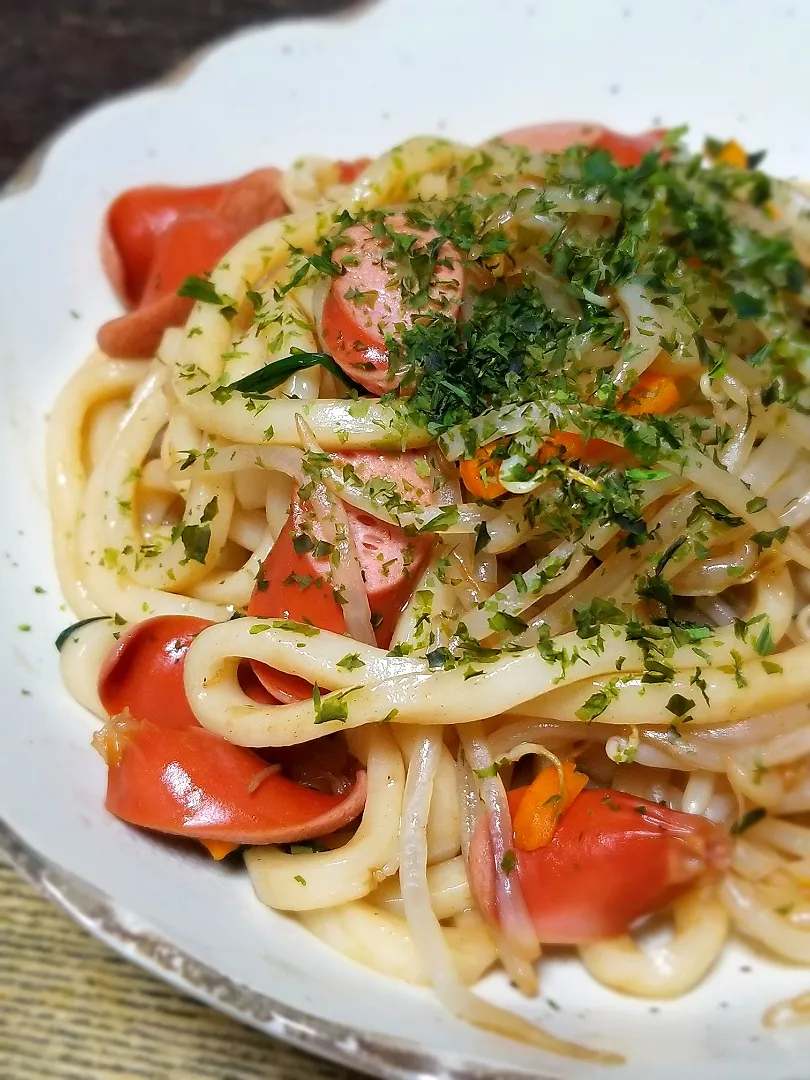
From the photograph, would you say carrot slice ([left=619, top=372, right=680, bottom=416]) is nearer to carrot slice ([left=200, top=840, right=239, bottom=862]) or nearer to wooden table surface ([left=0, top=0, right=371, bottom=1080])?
carrot slice ([left=200, top=840, right=239, bottom=862])

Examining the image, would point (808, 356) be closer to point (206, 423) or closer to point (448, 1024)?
point (206, 423)

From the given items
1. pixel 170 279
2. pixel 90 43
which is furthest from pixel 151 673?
pixel 90 43

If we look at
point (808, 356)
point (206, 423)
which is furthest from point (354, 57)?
point (808, 356)

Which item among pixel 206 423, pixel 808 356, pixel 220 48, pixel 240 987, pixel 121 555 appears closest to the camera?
pixel 240 987

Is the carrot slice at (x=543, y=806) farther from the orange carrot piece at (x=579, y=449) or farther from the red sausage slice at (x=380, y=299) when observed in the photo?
the red sausage slice at (x=380, y=299)

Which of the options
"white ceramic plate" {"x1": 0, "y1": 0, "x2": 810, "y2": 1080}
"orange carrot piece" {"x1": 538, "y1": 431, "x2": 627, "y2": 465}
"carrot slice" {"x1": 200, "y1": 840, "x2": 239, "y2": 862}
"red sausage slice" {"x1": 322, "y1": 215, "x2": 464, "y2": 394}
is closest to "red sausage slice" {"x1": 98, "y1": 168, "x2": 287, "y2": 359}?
"white ceramic plate" {"x1": 0, "y1": 0, "x2": 810, "y2": 1080}

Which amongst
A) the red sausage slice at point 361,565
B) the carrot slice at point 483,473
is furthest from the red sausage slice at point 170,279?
the carrot slice at point 483,473
